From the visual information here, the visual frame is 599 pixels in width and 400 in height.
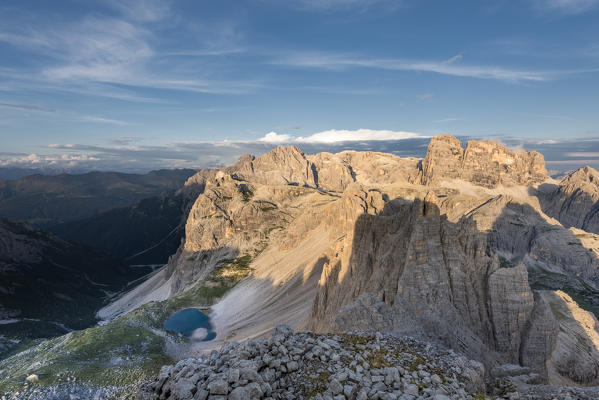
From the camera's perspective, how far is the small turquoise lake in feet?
377

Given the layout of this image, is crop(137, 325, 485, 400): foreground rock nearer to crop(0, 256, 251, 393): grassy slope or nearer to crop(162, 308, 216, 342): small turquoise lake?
crop(0, 256, 251, 393): grassy slope

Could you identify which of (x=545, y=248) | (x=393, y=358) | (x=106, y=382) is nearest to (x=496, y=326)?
(x=393, y=358)

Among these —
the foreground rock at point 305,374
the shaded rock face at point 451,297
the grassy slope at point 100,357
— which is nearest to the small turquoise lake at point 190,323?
the grassy slope at point 100,357

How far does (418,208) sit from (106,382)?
60354 mm

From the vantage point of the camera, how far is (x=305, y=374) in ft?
50.4

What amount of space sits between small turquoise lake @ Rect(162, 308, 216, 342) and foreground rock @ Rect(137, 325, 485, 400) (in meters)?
107

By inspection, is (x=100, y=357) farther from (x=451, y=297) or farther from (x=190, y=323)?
(x=451, y=297)

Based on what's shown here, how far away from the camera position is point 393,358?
1789cm

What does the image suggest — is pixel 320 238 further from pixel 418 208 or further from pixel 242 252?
pixel 418 208

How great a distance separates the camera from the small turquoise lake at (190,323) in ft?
377

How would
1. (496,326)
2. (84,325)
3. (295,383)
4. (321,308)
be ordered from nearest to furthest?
(295,383) < (496,326) < (321,308) < (84,325)

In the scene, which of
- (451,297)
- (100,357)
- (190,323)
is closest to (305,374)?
(451,297)

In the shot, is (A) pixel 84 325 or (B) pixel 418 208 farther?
(A) pixel 84 325

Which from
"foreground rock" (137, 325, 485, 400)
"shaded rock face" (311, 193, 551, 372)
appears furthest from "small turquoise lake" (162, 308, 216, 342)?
"foreground rock" (137, 325, 485, 400)
